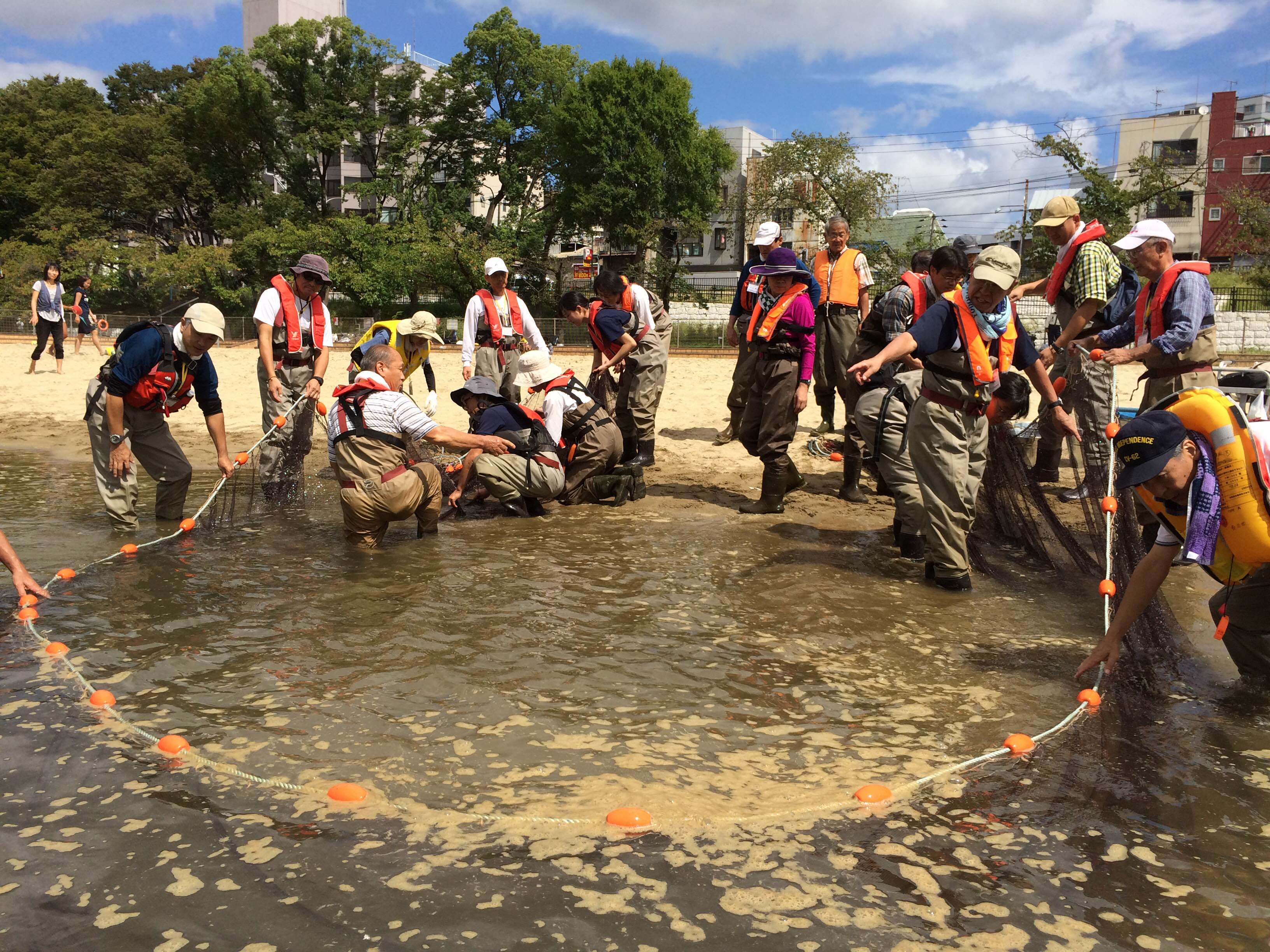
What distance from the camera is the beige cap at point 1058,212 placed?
7.00 metres

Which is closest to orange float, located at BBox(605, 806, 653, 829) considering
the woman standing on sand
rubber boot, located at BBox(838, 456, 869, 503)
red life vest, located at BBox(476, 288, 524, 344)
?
rubber boot, located at BBox(838, 456, 869, 503)

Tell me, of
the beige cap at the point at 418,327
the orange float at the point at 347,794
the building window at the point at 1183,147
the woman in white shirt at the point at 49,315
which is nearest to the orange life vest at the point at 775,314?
the beige cap at the point at 418,327

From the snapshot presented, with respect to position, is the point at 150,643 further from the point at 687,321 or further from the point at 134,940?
the point at 687,321

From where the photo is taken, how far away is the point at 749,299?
8.23 m

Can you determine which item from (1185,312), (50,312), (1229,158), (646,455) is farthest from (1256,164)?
(50,312)

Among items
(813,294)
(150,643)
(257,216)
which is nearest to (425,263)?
(257,216)

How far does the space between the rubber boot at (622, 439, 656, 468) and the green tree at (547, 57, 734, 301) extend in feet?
89.5

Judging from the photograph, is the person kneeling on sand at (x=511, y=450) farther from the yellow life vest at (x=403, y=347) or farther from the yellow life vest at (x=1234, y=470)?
the yellow life vest at (x=1234, y=470)

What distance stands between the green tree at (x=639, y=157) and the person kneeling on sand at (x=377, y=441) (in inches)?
1200

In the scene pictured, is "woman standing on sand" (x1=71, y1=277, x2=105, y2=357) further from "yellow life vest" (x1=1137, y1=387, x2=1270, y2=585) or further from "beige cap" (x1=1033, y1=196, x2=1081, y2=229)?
"yellow life vest" (x1=1137, y1=387, x2=1270, y2=585)

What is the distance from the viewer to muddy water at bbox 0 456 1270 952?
2758mm

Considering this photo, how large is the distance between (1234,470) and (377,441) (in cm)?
493

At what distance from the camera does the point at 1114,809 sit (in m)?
3.35

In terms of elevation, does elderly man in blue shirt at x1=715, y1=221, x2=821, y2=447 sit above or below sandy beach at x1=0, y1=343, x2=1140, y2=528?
above
